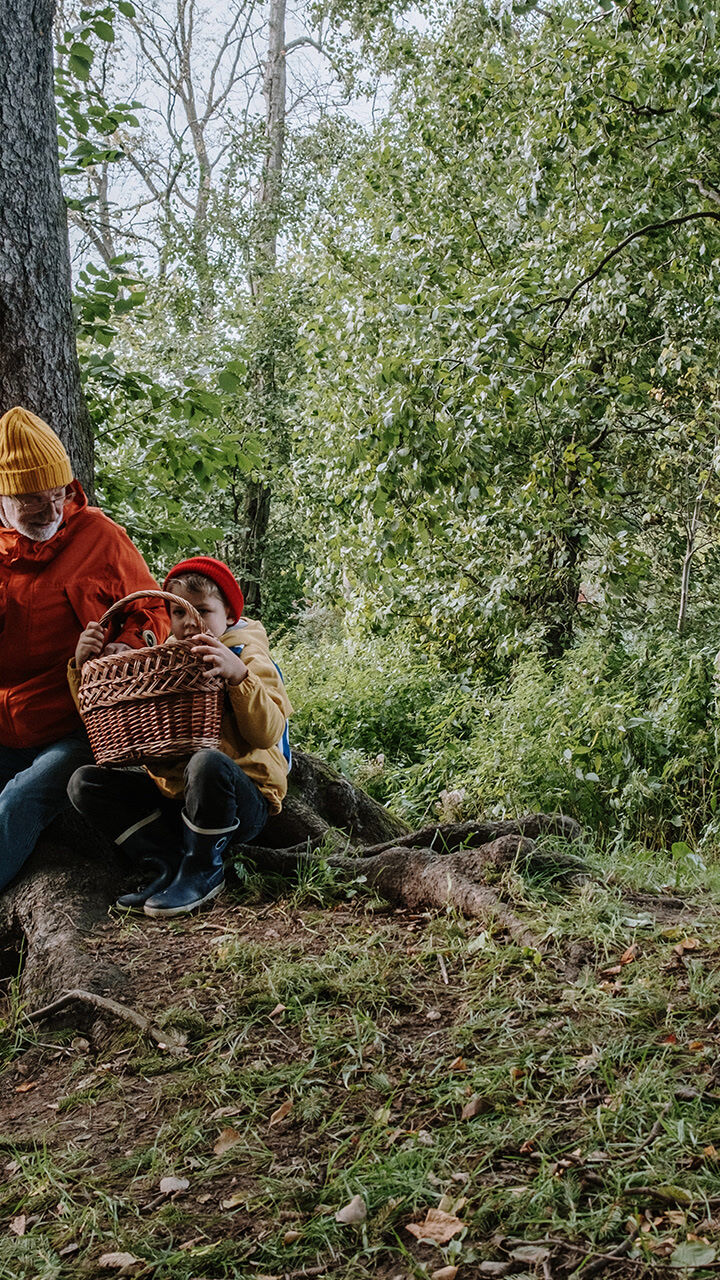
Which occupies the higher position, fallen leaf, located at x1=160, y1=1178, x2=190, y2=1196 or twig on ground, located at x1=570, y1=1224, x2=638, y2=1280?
twig on ground, located at x1=570, y1=1224, x2=638, y2=1280

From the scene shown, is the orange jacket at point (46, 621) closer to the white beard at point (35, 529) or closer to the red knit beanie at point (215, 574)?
the white beard at point (35, 529)

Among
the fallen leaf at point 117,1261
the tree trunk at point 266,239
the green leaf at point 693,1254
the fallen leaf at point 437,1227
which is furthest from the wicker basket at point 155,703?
the tree trunk at point 266,239

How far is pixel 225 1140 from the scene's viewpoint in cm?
217

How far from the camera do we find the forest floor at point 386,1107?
71.0 inches

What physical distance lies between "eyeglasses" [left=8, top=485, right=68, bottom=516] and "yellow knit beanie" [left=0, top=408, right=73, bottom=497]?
0.10 ft

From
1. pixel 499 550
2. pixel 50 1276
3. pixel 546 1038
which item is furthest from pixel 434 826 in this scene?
pixel 499 550

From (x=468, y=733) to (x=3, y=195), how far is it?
19.1ft

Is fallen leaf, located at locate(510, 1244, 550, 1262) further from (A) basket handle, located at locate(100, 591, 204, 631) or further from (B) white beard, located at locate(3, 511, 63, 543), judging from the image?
(B) white beard, located at locate(3, 511, 63, 543)

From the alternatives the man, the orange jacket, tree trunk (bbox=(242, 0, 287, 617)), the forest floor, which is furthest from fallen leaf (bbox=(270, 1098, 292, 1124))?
tree trunk (bbox=(242, 0, 287, 617))

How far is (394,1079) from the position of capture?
92.4 inches

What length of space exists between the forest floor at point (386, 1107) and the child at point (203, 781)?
0.38 metres

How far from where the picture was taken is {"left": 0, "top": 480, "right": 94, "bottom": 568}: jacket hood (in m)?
A: 3.84

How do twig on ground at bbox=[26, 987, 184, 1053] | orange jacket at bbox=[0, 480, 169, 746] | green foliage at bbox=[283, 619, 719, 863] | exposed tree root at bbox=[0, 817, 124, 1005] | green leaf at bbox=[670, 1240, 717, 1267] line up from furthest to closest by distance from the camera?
green foliage at bbox=[283, 619, 719, 863] < orange jacket at bbox=[0, 480, 169, 746] < exposed tree root at bbox=[0, 817, 124, 1005] < twig on ground at bbox=[26, 987, 184, 1053] < green leaf at bbox=[670, 1240, 717, 1267]

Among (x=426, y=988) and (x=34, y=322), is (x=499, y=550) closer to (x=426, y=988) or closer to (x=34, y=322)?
(x=34, y=322)
